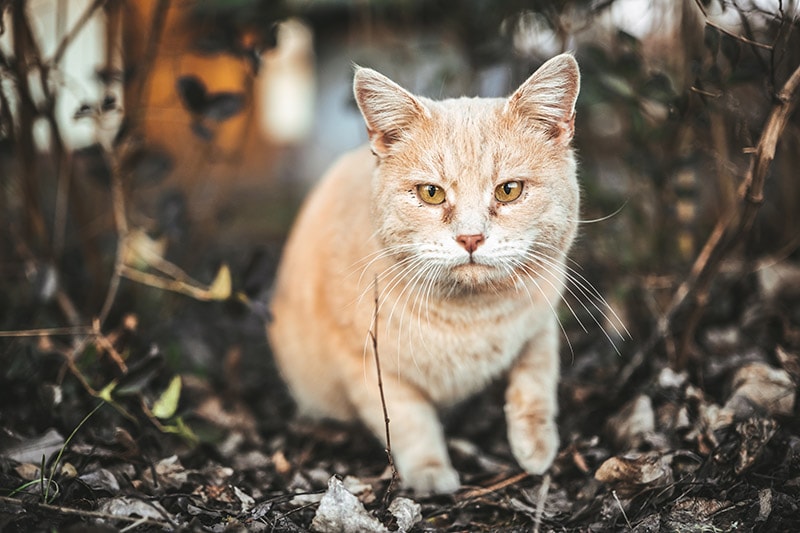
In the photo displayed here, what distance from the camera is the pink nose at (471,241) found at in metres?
1.82

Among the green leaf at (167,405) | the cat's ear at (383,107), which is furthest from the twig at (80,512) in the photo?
the cat's ear at (383,107)

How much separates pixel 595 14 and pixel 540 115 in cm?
72

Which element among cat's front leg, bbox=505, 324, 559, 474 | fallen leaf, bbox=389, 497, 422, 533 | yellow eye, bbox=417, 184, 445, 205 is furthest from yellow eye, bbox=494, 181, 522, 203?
fallen leaf, bbox=389, 497, 422, 533

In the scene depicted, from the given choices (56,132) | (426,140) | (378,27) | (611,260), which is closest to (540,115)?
(426,140)

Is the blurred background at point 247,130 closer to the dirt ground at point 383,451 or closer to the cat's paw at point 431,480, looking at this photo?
the dirt ground at point 383,451

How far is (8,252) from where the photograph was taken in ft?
9.91

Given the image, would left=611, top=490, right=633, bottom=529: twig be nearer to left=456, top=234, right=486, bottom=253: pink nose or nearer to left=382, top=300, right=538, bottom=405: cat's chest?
left=382, top=300, right=538, bottom=405: cat's chest

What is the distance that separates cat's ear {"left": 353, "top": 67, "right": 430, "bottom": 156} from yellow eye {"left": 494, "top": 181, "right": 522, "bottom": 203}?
32cm

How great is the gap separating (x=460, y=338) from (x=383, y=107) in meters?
0.76

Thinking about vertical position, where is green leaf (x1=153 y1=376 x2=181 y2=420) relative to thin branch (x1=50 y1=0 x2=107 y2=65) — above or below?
below

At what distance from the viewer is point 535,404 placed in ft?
7.29

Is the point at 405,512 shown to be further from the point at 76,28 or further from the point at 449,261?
the point at 76,28

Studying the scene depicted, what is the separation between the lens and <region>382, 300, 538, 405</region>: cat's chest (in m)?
2.11

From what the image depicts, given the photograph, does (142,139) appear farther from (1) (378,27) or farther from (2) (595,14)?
(1) (378,27)
